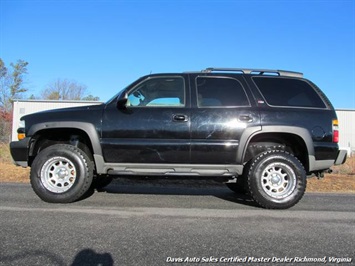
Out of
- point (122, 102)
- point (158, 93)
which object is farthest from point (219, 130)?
point (122, 102)

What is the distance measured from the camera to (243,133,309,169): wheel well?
5375mm

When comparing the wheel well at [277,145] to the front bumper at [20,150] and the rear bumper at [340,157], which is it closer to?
the rear bumper at [340,157]

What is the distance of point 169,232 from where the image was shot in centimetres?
387

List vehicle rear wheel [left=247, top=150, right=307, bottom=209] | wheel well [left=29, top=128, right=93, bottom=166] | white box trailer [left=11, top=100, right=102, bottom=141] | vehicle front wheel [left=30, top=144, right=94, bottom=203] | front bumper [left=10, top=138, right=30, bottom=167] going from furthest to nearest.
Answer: white box trailer [left=11, top=100, right=102, bottom=141]
wheel well [left=29, top=128, right=93, bottom=166]
front bumper [left=10, top=138, right=30, bottom=167]
vehicle front wheel [left=30, top=144, right=94, bottom=203]
vehicle rear wheel [left=247, top=150, right=307, bottom=209]

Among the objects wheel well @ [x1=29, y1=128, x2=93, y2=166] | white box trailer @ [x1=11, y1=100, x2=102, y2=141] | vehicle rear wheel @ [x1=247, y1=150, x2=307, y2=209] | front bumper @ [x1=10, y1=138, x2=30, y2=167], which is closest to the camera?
vehicle rear wheel @ [x1=247, y1=150, x2=307, y2=209]

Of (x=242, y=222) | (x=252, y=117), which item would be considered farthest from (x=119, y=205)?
(x=252, y=117)

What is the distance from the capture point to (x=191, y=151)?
5.18 m

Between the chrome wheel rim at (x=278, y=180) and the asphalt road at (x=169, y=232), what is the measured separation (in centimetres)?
29

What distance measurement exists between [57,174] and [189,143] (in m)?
2.10

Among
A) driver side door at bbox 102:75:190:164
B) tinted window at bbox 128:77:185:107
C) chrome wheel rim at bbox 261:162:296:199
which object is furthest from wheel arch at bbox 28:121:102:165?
chrome wheel rim at bbox 261:162:296:199

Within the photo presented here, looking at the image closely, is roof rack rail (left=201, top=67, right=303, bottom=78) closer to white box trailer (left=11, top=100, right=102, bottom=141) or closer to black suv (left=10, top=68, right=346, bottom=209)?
black suv (left=10, top=68, right=346, bottom=209)

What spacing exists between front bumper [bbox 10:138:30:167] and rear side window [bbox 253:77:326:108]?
12.4 ft

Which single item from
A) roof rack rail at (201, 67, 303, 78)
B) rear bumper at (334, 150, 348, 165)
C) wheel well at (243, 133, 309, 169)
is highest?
roof rack rail at (201, 67, 303, 78)

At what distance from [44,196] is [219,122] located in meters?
2.91
